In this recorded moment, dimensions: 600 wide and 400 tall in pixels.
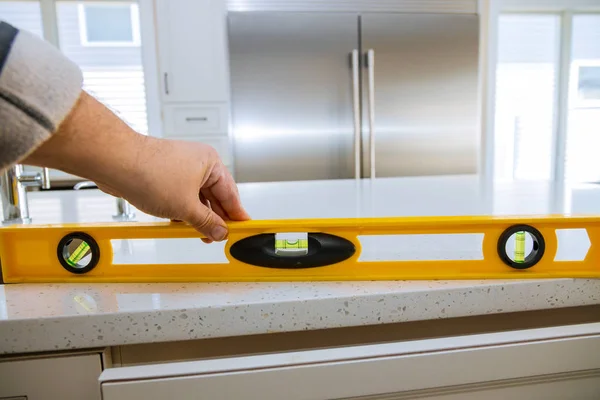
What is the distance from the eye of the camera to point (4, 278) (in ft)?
1.72

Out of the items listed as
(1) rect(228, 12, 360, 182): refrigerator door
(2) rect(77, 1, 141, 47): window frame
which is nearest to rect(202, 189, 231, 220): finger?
(1) rect(228, 12, 360, 182): refrigerator door

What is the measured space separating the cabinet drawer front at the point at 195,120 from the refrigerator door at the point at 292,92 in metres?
0.11

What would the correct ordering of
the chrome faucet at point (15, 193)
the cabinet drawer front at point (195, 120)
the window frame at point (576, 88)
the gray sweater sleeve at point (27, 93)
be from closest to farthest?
the gray sweater sleeve at point (27, 93) < the chrome faucet at point (15, 193) < the cabinet drawer front at point (195, 120) < the window frame at point (576, 88)

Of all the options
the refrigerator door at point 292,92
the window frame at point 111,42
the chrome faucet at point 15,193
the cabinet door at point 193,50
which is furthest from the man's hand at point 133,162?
the window frame at point 111,42

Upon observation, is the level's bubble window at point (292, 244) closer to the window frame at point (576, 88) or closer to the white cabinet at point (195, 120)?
the white cabinet at point (195, 120)

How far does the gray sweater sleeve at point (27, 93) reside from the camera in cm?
32

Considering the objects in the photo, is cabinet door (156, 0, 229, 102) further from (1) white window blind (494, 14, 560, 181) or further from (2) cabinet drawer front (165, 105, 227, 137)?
(1) white window blind (494, 14, 560, 181)

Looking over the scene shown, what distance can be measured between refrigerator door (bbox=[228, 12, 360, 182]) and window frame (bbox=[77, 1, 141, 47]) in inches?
31.1

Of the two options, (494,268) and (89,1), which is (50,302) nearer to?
(494,268)

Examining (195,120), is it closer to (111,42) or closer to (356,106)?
(111,42)

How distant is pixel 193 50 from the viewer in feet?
9.32

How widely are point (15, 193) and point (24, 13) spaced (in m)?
2.65

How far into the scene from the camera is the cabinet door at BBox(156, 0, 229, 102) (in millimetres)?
2801

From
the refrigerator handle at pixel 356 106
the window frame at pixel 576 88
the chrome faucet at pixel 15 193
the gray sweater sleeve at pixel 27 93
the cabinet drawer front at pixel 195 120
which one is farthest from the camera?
the window frame at pixel 576 88
